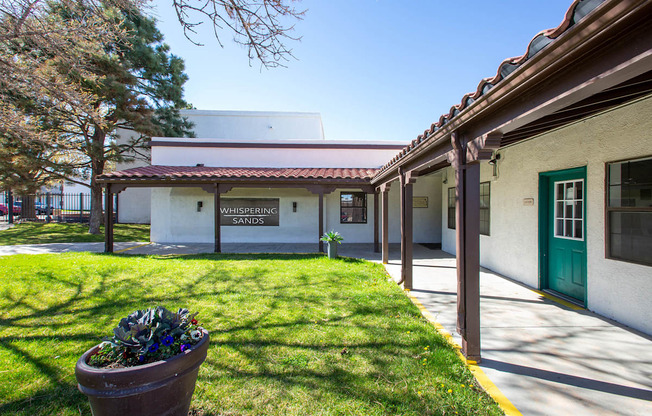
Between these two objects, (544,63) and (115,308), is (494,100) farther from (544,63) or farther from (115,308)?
(115,308)

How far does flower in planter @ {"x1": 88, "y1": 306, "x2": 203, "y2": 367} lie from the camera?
1959mm

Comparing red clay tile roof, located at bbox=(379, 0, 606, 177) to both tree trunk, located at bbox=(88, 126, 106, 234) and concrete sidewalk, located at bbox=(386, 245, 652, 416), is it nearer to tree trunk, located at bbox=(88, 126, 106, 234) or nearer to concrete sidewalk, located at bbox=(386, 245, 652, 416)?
concrete sidewalk, located at bbox=(386, 245, 652, 416)

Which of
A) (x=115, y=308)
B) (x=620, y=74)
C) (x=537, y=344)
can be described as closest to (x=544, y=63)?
(x=620, y=74)

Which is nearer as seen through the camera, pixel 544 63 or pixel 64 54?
pixel 544 63

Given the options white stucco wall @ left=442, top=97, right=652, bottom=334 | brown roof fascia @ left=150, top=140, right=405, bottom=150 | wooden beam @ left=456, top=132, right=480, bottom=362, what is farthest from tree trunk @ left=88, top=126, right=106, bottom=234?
white stucco wall @ left=442, top=97, right=652, bottom=334

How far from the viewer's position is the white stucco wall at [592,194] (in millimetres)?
3559

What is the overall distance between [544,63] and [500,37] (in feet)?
21.2

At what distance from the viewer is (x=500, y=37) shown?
6863mm

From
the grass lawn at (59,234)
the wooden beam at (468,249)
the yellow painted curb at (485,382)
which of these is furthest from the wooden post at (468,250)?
the grass lawn at (59,234)

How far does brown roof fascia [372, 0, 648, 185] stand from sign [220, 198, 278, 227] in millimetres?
9789

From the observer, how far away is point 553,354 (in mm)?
3156

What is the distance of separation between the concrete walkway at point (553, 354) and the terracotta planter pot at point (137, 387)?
2662 millimetres

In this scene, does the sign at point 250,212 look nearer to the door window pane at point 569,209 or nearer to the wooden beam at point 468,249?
the door window pane at point 569,209

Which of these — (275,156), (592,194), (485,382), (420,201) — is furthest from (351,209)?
(485,382)
